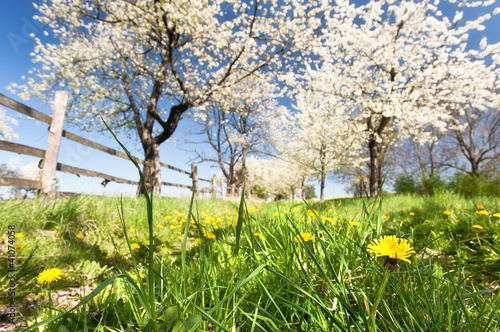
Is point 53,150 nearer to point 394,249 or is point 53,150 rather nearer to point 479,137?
point 394,249

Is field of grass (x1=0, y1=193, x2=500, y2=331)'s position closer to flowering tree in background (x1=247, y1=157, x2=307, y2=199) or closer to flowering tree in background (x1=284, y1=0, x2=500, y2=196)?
flowering tree in background (x1=284, y1=0, x2=500, y2=196)

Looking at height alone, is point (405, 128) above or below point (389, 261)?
above

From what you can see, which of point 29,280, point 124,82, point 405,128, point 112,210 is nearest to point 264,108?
point 405,128

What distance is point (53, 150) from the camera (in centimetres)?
411

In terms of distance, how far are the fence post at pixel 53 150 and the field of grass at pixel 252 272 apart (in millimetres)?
1415

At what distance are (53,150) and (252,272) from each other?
5.08 m

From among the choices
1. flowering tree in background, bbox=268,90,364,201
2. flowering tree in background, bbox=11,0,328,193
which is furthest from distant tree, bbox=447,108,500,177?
flowering tree in background, bbox=11,0,328,193

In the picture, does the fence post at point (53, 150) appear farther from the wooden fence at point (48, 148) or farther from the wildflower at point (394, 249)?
the wildflower at point (394, 249)

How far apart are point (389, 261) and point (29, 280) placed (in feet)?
7.90

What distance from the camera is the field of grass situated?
0.70 m

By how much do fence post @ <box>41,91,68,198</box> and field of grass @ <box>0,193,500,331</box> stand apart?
141cm

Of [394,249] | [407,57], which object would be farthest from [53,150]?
[407,57]

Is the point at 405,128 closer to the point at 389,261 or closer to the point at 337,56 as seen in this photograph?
the point at 337,56

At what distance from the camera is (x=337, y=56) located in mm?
11227
